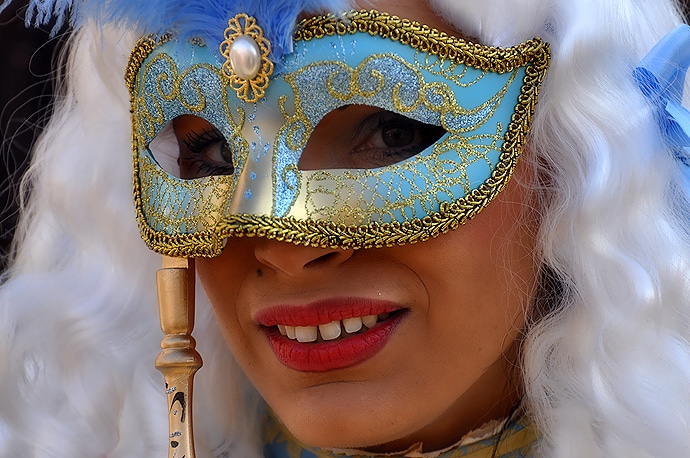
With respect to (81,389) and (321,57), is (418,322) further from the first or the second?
(81,389)

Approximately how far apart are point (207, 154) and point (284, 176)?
251 mm

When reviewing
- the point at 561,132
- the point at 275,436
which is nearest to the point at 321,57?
the point at 561,132

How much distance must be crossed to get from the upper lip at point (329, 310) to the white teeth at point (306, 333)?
1.0 inches

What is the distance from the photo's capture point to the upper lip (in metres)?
1.32

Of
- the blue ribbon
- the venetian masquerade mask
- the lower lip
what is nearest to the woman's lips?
the lower lip

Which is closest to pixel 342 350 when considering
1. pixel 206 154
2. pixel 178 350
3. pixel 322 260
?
pixel 322 260

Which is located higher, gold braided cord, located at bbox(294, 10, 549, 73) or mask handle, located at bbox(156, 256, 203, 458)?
gold braided cord, located at bbox(294, 10, 549, 73)

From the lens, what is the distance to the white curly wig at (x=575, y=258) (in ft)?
4.31

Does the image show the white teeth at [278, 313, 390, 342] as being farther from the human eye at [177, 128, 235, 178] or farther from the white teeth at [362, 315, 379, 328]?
the human eye at [177, 128, 235, 178]

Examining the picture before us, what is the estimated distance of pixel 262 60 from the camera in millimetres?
1274

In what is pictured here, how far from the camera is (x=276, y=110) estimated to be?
129 cm

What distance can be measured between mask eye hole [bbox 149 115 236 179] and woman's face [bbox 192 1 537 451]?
0.15m

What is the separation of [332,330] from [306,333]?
0.04m

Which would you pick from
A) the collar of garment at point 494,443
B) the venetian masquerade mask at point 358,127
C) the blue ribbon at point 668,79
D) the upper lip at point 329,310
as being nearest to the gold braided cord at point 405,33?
the venetian masquerade mask at point 358,127
